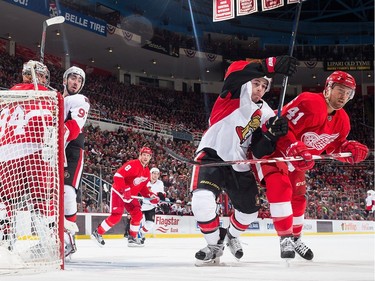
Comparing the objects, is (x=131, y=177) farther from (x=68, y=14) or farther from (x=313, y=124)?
(x=68, y=14)

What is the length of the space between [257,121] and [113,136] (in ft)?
43.0

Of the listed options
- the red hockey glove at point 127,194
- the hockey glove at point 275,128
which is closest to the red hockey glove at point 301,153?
the hockey glove at point 275,128

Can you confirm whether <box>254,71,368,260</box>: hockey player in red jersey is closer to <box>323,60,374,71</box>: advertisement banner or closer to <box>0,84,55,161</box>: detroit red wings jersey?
<box>0,84,55,161</box>: detroit red wings jersey

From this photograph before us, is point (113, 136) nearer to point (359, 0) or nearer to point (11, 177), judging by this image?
point (11, 177)

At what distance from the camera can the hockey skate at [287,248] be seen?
10.5ft

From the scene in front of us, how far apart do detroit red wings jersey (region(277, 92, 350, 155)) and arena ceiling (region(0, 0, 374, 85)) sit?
13472 millimetres

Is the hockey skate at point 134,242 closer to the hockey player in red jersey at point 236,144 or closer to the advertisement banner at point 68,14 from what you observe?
the hockey player in red jersey at point 236,144

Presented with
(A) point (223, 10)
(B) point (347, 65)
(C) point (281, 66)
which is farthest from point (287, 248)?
(B) point (347, 65)

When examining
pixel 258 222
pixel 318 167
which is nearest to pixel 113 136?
pixel 258 222

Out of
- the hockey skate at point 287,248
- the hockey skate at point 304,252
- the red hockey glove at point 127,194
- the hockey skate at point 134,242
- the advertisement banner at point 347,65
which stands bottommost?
the hockey skate at point 134,242

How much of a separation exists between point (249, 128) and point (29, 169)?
1.38m

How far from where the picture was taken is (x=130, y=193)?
22.5 feet

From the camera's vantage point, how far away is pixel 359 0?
2583cm

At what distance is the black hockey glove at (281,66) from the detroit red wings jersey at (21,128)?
1294mm
